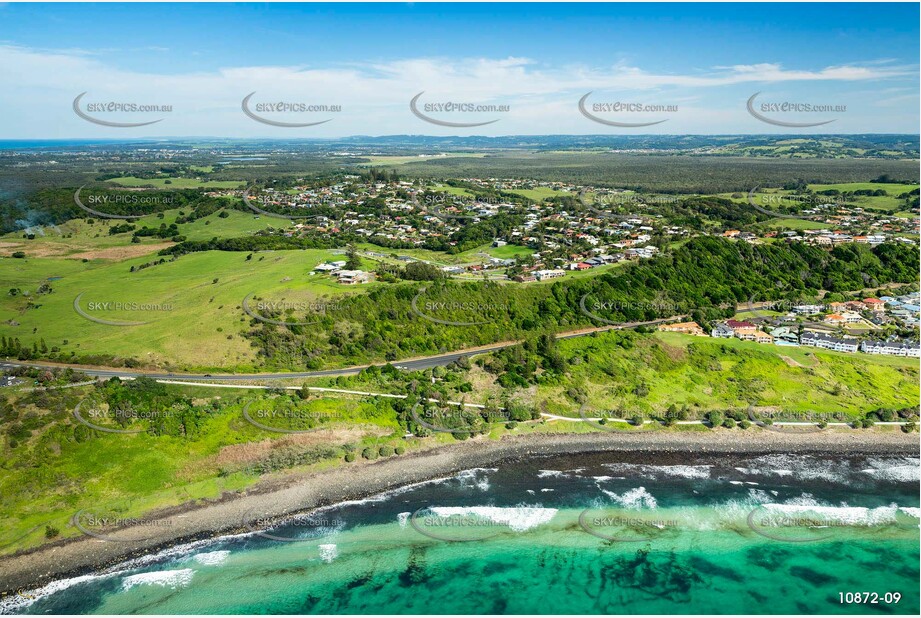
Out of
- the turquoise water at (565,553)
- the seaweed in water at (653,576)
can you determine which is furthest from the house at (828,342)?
the seaweed in water at (653,576)

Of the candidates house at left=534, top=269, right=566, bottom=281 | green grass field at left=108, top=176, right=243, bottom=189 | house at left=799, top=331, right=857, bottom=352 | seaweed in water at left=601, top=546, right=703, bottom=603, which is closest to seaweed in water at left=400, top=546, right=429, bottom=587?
seaweed in water at left=601, top=546, right=703, bottom=603

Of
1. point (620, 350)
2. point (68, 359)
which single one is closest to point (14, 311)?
point (68, 359)

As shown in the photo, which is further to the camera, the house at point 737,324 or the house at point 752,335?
the house at point 737,324

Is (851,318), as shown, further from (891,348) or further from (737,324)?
(737,324)

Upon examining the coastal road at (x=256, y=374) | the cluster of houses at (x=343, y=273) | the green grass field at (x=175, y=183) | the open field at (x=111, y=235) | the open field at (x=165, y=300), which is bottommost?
the coastal road at (x=256, y=374)

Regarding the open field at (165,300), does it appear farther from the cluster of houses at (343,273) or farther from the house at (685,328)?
the house at (685,328)

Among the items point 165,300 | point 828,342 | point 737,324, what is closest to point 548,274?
point 737,324

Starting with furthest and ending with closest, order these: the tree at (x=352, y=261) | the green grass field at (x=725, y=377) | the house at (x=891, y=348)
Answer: the tree at (x=352, y=261), the house at (x=891, y=348), the green grass field at (x=725, y=377)
